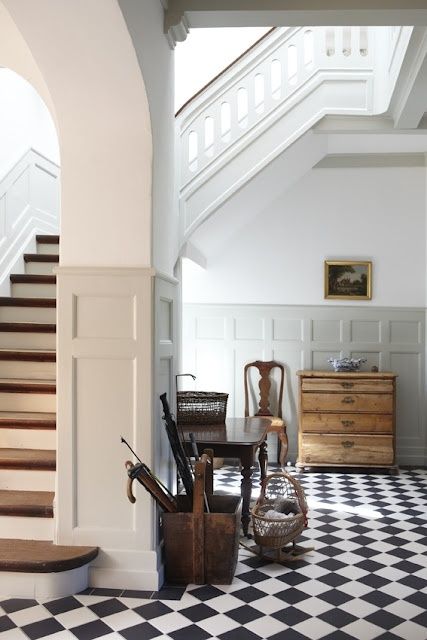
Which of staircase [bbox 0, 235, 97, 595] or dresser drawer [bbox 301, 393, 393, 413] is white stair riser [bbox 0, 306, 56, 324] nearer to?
staircase [bbox 0, 235, 97, 595]

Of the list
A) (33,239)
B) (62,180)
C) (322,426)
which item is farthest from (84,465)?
(322,426)

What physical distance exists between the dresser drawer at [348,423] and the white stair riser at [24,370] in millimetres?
3254

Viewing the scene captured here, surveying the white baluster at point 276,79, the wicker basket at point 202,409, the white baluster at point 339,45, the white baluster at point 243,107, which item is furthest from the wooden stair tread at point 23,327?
the white baluster at point 339,45

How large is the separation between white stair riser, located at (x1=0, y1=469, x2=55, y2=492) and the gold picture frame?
184 inches

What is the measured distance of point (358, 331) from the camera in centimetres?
800

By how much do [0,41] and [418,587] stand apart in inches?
174

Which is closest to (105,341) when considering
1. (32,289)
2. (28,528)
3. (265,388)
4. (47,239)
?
(28,528)

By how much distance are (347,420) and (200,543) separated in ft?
12.2

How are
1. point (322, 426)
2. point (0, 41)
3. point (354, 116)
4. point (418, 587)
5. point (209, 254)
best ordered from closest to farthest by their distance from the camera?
1. point (418, 587)
2. point (0, 41)
3. point (354, 116)
4. point (322, 426)
5. point (209, 254)

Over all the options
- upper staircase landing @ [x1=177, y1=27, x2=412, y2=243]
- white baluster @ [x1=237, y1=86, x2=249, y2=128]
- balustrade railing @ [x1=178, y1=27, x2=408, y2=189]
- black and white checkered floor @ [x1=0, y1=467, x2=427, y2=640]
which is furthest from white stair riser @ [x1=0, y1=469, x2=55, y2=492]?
white baluster @ [x1=237, y1=86, x2=249, y2=128]

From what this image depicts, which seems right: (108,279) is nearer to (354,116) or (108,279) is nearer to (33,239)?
(33,239)

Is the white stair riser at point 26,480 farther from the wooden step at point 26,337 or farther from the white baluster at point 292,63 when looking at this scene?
the white baluster at point 292,63

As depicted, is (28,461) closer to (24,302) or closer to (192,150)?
(24,302)

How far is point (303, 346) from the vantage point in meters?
8.05
